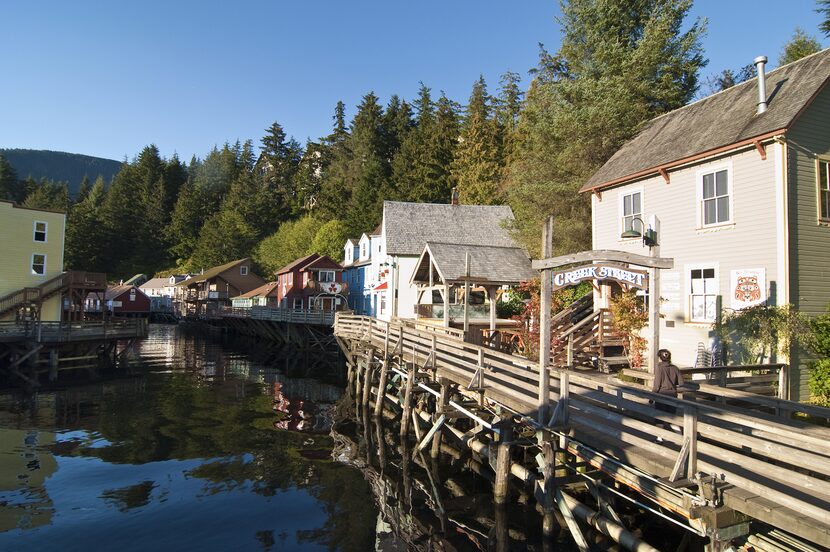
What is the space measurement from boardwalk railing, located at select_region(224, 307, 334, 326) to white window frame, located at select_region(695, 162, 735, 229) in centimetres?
2914

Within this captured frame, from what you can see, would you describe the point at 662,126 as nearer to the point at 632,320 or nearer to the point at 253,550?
the point at 632,320

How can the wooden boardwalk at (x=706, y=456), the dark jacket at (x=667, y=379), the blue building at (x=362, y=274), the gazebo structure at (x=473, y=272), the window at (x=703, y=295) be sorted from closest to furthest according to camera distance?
the wooden boardwalk at (x=706, y=456)
the dark jacket at (x=667, y=379)
the window at (x=703, y=295)
the gazebo structure at (x=473, y=272)
the blue building at (x=362, y=274)

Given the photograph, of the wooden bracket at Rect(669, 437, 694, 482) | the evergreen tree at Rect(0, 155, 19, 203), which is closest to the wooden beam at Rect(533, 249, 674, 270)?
the wooden bracket at Rect(669, 437, 694, 482)

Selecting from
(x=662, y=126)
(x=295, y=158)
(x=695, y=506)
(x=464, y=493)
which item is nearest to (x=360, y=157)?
(x=295, y=158)

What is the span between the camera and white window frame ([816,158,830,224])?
14.7 metres

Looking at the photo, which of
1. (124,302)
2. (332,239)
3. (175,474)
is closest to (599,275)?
(175,474)

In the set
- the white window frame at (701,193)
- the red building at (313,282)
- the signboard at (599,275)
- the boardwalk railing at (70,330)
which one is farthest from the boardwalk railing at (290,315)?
the signboard at (599,275)

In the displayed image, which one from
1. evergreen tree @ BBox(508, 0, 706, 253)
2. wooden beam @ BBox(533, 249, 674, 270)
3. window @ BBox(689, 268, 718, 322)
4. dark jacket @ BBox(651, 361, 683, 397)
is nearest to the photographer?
dark jacket @ BBox(651, 361, 683, 397)

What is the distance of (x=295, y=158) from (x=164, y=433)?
92.9 meters

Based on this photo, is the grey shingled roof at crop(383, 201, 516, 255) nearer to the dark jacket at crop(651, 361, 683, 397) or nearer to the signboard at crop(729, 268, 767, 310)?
the signboard at crop(729, 268, 767, 310)

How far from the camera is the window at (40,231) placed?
34.1 m

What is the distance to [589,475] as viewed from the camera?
30.7ft

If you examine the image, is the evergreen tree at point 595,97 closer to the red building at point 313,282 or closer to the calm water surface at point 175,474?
the calm water surface at point 175,474

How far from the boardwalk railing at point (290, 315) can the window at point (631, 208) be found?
26.0 meters
